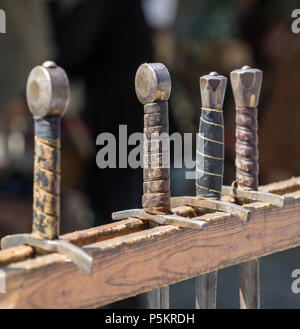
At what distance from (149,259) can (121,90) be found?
2.26 metres

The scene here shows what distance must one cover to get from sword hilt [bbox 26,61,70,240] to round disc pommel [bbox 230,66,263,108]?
0.49m

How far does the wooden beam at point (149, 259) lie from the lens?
101 centimetres

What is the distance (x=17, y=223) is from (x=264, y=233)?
2.25 meters

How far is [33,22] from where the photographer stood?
356 cm

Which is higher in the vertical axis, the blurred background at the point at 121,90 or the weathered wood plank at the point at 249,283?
the blurred background at the point at 121,90

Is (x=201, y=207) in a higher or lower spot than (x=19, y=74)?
lower

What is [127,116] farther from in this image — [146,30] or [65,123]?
[65,123]

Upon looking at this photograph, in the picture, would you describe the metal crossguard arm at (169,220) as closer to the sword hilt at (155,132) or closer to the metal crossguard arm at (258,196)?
the sword hilt at (155,132)

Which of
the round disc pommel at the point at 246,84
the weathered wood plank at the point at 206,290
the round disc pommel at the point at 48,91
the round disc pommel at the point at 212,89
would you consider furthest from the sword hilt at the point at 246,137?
the round disc pommel at the point at 48,91

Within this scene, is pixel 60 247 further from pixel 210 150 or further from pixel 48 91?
pixel 210 150

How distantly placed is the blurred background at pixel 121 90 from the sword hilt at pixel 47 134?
81.2 inches

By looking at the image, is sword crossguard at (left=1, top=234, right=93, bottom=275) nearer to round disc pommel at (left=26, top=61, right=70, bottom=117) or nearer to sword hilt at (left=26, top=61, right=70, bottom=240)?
sword hilt at (left=26, top=61, right=70, bottom=240)
